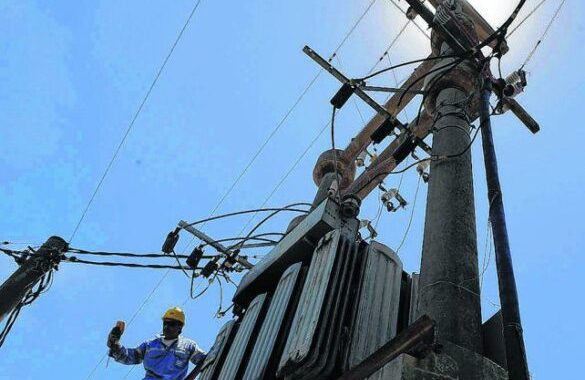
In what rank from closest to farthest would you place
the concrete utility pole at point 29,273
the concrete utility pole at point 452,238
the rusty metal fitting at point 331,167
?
the concrete utility pole at point 452,238 < the concrete utility pole at point 29,273 < the rusty metal fitting at point 331,167

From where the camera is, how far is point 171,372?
736 cm

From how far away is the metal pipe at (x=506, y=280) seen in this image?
294cm

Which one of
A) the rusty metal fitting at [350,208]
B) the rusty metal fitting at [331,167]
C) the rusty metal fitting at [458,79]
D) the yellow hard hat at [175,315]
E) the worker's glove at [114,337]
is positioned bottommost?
the worker's glove at [114,337]

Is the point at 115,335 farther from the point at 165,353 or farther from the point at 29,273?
the point at 29,273

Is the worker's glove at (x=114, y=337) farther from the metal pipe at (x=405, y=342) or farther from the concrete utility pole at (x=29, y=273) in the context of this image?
the metal pipe at (x=405, y=342)

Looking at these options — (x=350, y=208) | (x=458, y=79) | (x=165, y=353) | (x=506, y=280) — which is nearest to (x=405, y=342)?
(x=506, y=280)

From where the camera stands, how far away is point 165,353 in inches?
295

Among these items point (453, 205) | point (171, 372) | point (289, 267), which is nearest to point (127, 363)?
point (171, 372)

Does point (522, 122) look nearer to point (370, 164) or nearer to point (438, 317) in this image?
point (370, 164)

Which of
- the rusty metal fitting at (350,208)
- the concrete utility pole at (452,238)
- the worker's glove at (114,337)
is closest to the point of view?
the concrete utility pole at (452,238)

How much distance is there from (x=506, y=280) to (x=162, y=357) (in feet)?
17.8

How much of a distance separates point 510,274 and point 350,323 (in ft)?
5.18

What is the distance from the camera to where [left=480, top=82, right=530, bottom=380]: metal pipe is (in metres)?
2.94

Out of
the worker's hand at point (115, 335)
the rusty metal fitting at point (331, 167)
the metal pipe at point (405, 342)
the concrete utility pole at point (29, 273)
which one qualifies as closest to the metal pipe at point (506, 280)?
the metal pipe at point (405, 342)
